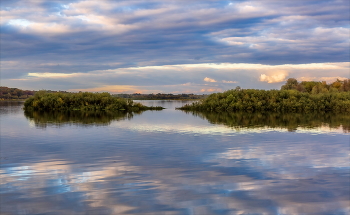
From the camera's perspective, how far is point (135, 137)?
1858 centimetres

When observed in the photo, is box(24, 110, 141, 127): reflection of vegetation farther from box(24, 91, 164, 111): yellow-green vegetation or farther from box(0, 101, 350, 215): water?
box(24, 91, 164, 111): yellow-green vegetation

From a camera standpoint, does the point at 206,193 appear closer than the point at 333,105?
Yes

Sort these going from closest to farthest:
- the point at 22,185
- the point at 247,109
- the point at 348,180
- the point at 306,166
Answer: the point at 22,185 → the point at 348,180 → the point at 306,166 → the point at 247,109

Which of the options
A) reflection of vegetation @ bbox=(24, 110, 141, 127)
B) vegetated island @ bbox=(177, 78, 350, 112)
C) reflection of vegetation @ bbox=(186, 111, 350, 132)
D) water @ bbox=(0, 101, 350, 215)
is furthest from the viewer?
vegetated island @ bbox=(177, 78, 350, 112)

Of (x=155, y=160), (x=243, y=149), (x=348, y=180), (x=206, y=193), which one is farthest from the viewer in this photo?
(x=243, y=149)

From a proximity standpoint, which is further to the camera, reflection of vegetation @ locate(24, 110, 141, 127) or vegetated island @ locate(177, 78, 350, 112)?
vegetated island @ locate(177, 78, 350, 112)

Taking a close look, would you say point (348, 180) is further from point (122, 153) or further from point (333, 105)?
point (333, 105)

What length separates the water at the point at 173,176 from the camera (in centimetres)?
748

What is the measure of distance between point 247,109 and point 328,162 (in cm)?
3610

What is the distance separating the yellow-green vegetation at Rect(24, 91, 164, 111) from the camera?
4838cm

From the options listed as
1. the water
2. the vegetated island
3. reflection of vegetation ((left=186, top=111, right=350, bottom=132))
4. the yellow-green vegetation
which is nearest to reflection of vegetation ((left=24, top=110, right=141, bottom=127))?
reflection of vegetation ((left=186, top=111, right=350, bottom=132))

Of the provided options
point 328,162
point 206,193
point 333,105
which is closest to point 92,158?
point 206,193

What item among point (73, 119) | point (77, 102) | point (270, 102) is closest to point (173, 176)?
point (73, 119)

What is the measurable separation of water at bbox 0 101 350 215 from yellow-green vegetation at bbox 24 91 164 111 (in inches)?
1250
